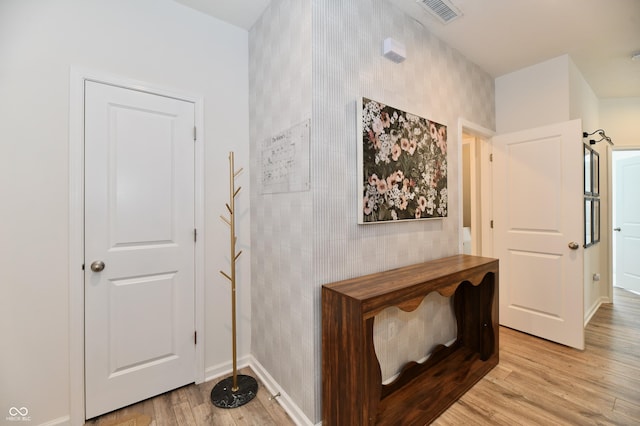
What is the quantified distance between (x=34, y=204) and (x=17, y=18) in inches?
41.1

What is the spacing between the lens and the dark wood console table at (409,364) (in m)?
1.34

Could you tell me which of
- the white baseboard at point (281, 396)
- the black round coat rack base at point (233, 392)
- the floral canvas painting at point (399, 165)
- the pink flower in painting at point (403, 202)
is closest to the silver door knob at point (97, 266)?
the black round coat rack base at point (233, 392)

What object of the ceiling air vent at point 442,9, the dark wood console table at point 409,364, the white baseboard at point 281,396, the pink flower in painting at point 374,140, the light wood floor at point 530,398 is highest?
the ceiling air vent at point 442,9

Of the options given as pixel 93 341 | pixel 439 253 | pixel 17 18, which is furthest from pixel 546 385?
pixel 17 18

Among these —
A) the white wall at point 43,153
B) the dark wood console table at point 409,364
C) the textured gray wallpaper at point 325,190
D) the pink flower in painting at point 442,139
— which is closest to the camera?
the dark wood console table at point 409,364

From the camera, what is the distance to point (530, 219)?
2750mm

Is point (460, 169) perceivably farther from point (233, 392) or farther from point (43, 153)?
point (43, 153)

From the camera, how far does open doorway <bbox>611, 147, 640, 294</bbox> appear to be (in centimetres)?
399

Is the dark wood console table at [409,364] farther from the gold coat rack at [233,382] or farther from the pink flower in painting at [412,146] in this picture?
the pink flower in painting at [412,146]

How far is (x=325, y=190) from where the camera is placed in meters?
1.58

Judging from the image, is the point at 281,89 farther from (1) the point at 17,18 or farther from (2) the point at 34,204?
(2) the point at 34,204

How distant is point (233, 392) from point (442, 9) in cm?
320

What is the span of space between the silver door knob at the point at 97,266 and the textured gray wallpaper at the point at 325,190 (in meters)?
0.99

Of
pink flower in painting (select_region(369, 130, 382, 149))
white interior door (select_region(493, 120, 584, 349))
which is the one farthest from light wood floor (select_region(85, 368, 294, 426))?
white interior door (select_region(493, 120, 584, 349))
